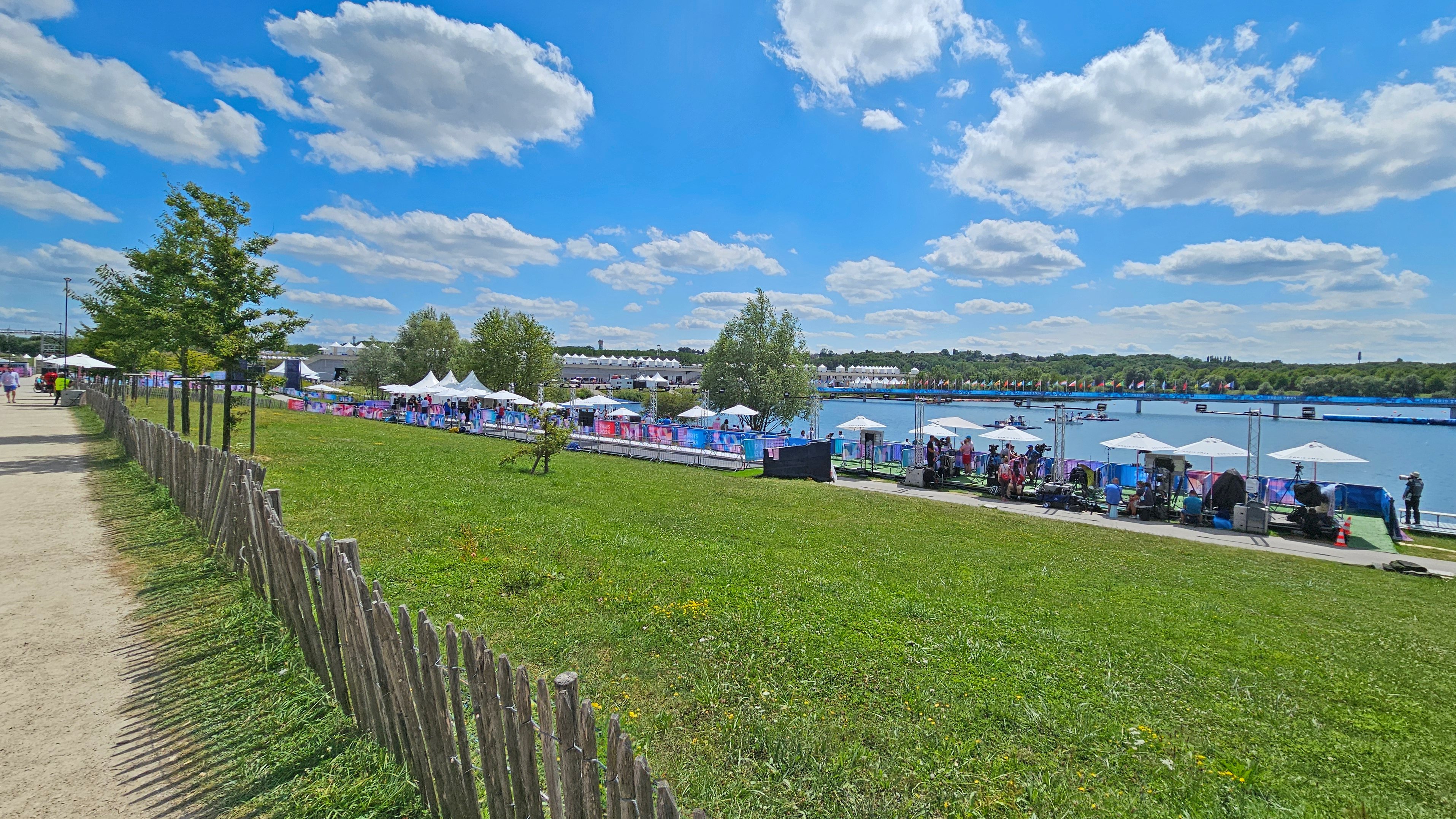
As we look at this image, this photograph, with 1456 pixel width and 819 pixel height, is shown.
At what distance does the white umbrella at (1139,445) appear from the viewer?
64.5 ft

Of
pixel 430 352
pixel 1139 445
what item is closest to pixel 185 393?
pixel 1139 445

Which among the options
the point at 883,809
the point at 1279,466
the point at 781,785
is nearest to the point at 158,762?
the point at 781,785

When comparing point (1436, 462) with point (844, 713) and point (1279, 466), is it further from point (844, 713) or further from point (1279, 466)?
point (844, 713)

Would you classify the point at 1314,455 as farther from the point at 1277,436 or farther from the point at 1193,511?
the point at 1277,436

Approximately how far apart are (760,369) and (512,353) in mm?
20595

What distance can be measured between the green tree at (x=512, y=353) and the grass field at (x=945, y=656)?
4049 centimetres

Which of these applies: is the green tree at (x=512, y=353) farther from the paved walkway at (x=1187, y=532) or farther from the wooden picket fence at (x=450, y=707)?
the wooden picket fence at (x=450, y=707)

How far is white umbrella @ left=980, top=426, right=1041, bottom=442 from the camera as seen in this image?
23.2 metres

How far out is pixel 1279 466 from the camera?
50344mm

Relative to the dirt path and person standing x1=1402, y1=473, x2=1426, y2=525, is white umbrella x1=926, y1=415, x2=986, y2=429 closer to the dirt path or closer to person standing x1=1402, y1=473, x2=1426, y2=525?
person standing x1=1402, y1=473, x2=1426, y2=525

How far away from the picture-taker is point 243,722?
4.06 meters

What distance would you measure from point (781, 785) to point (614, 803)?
196 cm

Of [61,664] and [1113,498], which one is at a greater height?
[61,664]

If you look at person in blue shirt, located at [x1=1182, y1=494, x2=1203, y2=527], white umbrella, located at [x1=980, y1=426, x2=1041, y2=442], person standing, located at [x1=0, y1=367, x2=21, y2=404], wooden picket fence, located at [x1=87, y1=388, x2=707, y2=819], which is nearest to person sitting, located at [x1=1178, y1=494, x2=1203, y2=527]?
person in blue shirt, located at [x1=1182, y1=494, x2=1203, y2=527]
